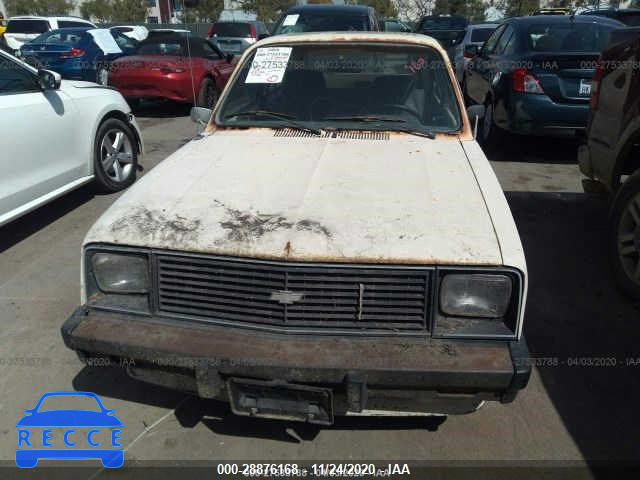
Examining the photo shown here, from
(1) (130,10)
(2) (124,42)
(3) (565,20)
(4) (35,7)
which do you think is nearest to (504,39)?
(3) (565,20)

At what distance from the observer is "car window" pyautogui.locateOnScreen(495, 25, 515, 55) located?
743 centimetres

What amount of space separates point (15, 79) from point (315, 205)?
3.54 meters

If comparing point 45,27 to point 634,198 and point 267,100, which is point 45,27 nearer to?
point 267,100

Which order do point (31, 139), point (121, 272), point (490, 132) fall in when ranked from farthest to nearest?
point (490, 132) → point (31, 139) → point (121, 272)

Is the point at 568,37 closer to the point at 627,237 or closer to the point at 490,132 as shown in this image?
the point at 490,132

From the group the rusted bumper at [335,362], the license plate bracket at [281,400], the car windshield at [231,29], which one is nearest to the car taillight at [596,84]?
the rusted bumper at [335,362]

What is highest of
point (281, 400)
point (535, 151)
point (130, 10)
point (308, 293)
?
point (130, 10)

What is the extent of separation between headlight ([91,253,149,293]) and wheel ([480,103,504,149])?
6.07 metres

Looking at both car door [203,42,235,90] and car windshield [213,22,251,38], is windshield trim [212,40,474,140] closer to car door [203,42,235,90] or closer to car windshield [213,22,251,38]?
car door [203,42,235,90]

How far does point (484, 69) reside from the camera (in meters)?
7.93

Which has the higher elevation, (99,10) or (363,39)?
(99,10)

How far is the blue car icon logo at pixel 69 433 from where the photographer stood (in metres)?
2.50

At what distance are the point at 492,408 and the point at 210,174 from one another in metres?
1.87

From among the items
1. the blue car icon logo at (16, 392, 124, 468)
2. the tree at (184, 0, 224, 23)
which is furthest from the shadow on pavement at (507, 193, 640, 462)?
the tree at (184, 0, 224, 23)
